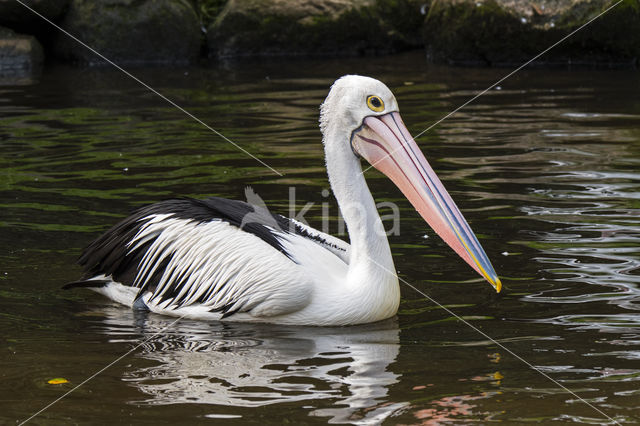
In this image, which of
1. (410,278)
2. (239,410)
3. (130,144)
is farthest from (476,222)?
(130,144)

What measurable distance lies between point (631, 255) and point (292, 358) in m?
2.26

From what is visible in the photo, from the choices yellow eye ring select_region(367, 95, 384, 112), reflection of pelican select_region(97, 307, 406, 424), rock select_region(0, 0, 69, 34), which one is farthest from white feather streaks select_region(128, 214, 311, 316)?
rock select_region(0, 0, 69, 34)

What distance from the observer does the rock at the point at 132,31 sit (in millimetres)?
12859

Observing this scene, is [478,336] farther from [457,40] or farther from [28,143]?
[457,40]

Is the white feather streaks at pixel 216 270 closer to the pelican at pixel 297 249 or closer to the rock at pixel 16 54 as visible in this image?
the pelican at pixel 297 249

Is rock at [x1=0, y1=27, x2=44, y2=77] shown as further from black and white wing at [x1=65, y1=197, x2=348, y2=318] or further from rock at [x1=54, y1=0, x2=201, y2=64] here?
black and white wing at [x1=65, y1=197, x2=348, y2=318]

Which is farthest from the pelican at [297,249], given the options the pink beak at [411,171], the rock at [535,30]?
the rock at [535,30]

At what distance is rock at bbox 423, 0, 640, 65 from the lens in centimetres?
1141

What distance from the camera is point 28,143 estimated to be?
8414mm

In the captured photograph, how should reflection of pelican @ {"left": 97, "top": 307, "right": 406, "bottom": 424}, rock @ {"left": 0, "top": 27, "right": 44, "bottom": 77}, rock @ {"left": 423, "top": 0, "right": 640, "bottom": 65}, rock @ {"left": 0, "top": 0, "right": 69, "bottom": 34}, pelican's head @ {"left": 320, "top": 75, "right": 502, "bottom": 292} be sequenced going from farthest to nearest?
rock @ {"left": 0, "top": 27, "right": 44, "bottom": 77} → rock @ {"left": 0, "top": 0, "right": 69, "bottom": 34} → rock @ {"left": 423, "top": 0, "right": 640, "bottom": 65} → pelican's head @ {"left": 320, "top": 75, "right": 502, "bottom": 292} → reflection of pelican @ {"left": 97, "top": 307, "right": 406, "bottom": 424}

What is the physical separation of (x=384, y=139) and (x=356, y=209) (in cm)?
38

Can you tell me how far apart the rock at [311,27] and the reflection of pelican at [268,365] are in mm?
8982

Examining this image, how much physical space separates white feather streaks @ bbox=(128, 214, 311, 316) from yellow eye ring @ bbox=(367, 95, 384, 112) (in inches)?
34.1

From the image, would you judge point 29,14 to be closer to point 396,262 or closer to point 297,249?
point 396,262
